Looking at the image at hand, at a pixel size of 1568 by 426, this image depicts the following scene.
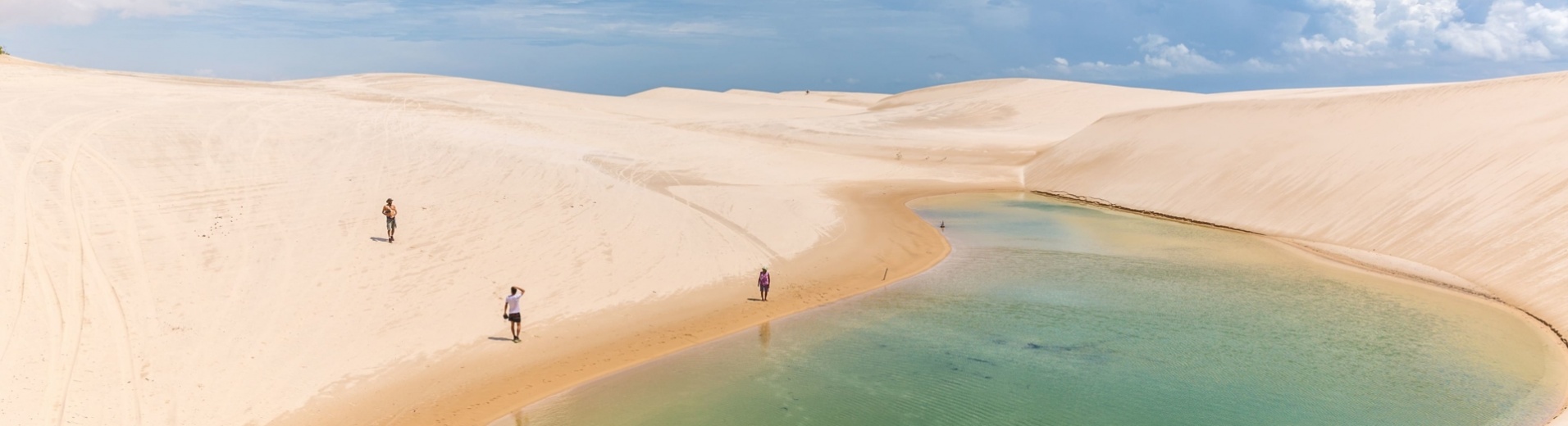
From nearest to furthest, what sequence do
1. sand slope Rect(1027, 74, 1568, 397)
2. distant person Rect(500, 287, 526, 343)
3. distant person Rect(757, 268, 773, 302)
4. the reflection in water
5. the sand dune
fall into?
distant person Rect(500, 287, 526, 343), the reflection in water, distant person Rect(757, 268, 773, 302), sand slope Rect(1027, 74, 1568, 397), the sand dune

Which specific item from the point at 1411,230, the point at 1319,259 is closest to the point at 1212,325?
the point at 1319,259

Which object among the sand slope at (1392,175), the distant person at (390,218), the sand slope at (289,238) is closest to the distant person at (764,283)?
the sand slope at (289,238)

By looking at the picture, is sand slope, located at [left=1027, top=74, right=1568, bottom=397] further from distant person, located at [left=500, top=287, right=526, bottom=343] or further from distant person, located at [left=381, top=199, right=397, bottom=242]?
distant person, located at [left=381, top=199, right=397, bottom=242]

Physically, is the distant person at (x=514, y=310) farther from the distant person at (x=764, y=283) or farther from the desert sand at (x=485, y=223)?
the distant person at (x=764, y=283)

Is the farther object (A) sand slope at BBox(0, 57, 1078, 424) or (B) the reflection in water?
(B) the reflection in water

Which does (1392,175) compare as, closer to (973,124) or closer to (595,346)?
(595,346)

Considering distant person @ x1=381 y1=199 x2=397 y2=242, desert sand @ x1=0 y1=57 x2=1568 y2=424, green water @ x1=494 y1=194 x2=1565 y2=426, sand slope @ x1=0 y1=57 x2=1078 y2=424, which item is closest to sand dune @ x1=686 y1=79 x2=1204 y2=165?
desert sand @ x1=0 y1=57 x2=1568 y2=424
